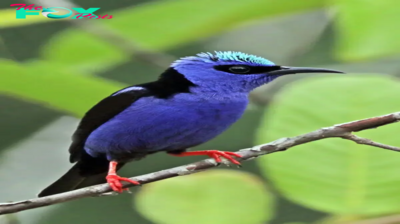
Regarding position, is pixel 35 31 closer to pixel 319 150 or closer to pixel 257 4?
pixel 257 4

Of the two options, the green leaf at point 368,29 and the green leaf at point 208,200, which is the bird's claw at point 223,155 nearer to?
the green leaf at point 208,200

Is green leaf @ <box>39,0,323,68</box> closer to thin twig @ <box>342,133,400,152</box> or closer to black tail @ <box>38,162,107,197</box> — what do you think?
black tail @ <box>38,162,107,197</box>

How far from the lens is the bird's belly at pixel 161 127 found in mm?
707

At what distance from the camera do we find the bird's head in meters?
0.72

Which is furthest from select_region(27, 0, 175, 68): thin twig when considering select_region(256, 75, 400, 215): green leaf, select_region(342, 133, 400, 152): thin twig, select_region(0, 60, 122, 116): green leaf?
select_region(342, 133, 400, 152): thin twig

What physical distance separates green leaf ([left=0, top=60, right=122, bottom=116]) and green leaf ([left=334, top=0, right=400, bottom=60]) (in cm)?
34

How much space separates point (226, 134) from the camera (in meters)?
1.12

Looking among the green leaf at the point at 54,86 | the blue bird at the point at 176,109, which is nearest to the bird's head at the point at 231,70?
the blue bird at the point at 176,109

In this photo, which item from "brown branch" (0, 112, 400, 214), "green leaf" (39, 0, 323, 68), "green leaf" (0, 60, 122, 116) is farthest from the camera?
"green leaf" (39, 0, 323, 68)

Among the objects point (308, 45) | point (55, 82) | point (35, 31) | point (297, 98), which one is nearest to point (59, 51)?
point (55, 82)

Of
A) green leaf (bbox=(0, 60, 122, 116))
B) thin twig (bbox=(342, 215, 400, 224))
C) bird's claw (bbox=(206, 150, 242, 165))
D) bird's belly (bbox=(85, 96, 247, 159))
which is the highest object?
green leaf (bbox=(0, 60, 122, 116))

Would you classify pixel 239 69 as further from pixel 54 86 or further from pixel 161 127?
pixel 54 86

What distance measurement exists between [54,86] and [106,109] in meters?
0.09

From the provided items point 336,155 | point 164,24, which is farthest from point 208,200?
point 164,24
